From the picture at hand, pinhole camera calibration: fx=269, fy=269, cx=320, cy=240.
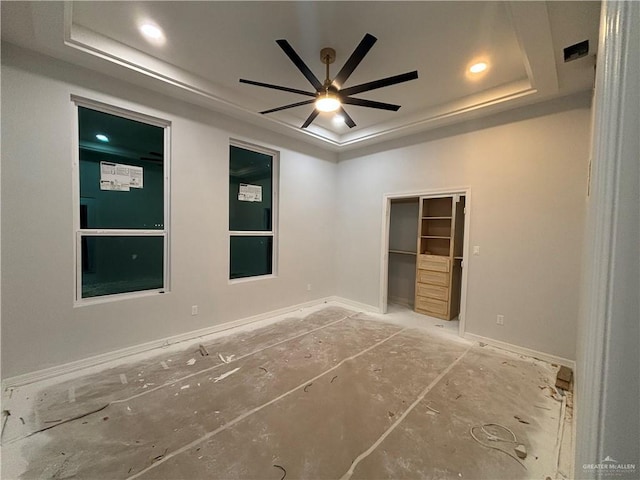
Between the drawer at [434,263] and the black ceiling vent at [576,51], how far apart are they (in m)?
2.66

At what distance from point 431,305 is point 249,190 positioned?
11.4 ft

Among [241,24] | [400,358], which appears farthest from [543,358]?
[241,24]

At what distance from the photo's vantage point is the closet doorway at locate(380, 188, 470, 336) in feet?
13.4

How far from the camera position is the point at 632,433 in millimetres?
473

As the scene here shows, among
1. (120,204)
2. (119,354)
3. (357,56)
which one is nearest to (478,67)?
(357,56)

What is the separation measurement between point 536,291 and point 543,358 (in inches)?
29.6

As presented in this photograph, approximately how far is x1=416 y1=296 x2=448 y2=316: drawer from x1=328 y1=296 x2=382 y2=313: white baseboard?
71 centimetres

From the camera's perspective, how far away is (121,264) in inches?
122

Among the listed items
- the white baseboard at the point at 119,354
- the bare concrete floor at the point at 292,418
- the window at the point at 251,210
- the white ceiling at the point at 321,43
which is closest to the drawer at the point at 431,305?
the bare concrete floor at the point at 292,418

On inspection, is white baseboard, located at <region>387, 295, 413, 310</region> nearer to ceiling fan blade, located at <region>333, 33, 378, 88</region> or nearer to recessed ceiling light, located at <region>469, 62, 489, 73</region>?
recessed ceiling light, located at <region>469, 62, 489, 73</region>

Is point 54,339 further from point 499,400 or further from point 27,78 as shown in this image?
point 499,400

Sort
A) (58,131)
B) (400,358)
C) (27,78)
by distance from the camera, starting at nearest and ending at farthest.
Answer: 1. (27,78)
2. (58,131)
3. (400,358)

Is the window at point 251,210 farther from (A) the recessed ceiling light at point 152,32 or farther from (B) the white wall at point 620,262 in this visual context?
(B) the white wall at point 620,262

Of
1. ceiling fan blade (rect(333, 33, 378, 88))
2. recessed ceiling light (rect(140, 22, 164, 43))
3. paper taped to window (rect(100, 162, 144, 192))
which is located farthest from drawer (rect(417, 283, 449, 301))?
recessed ceiling light (rect(140, 22, 164, 43))
